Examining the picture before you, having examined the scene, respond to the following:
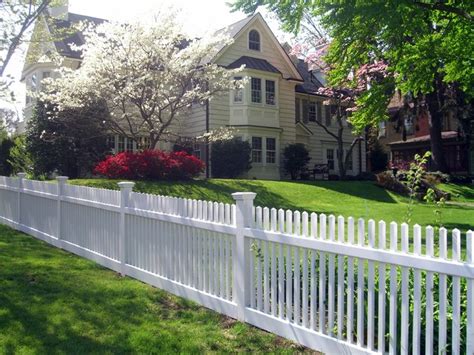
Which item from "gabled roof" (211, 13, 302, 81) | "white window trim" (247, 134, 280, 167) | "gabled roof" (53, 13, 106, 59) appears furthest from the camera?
"gabled roof" (211, 13, 302, 81)

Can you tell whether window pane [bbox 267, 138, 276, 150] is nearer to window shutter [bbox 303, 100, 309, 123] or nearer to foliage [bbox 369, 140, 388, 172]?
window shutter [bbox 303, 100, 309, 123]

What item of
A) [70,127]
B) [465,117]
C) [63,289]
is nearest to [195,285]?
→ [63,289]

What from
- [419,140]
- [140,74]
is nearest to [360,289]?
[140,74]

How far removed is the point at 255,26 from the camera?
88.9 ft

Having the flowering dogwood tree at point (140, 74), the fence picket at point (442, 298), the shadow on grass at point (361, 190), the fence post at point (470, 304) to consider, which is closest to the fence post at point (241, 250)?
the fence picket at point (442, 298)

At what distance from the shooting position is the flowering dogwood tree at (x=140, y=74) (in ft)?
61.1

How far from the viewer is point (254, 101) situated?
2573 centimetres

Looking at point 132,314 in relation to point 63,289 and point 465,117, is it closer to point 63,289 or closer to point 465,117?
point 63,289

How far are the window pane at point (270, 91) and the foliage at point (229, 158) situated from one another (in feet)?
12.6

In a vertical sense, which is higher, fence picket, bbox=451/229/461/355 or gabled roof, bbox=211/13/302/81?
gabled roof, bbox=211/13/302/81

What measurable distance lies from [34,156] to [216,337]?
60.1 ft

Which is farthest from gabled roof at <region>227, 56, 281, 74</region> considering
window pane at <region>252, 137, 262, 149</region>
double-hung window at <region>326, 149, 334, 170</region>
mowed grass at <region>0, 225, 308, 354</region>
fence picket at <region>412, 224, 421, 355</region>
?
fence picket at <region>412, 224, 421, 355</region>

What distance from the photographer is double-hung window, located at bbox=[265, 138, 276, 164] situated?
1042 inches

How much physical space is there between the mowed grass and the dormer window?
21.7 metres
